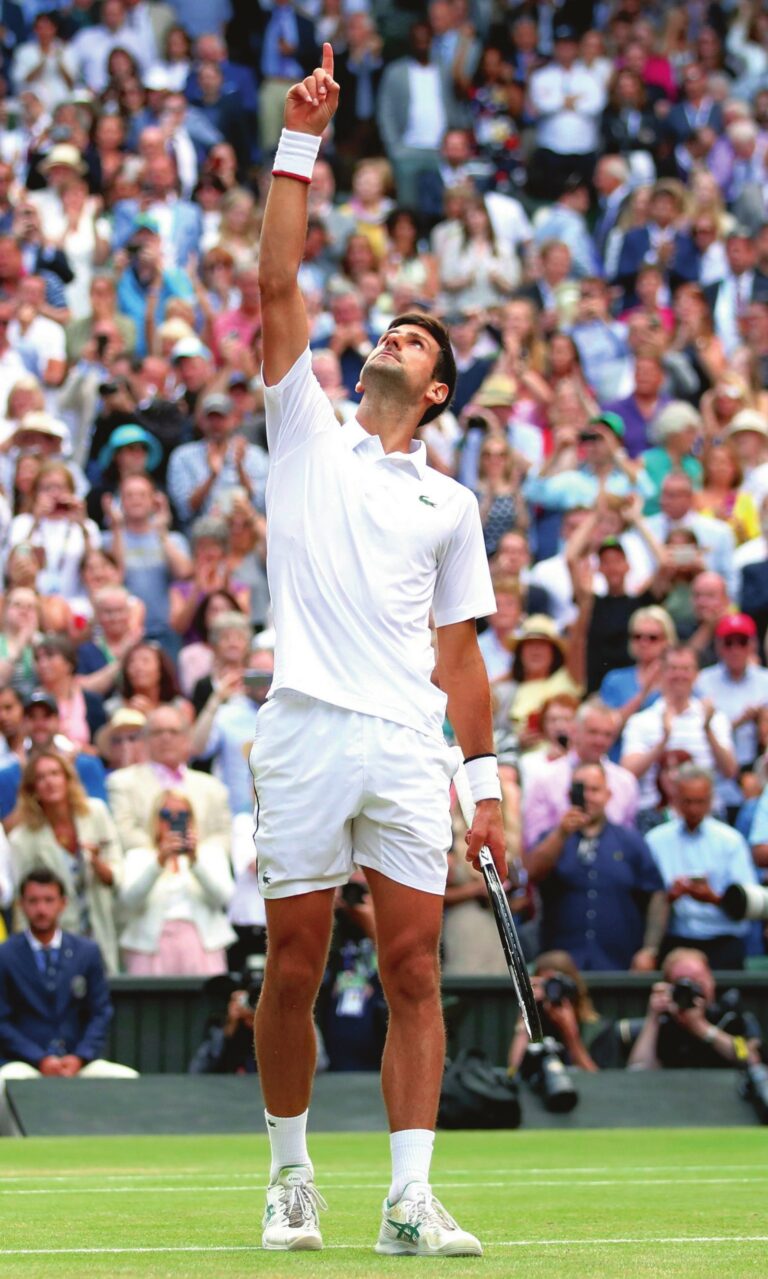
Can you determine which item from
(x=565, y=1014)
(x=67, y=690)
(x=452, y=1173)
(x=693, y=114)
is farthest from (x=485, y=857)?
(x=693, y=114)

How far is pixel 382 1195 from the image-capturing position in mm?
7773

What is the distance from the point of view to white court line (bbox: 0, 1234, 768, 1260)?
18.4ft

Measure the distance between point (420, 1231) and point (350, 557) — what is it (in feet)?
5.21

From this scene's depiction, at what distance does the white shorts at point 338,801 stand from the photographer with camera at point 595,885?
733 cm

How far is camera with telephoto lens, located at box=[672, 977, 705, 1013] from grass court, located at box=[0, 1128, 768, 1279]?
88 centimetres

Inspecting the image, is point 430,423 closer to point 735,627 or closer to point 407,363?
point 407,363

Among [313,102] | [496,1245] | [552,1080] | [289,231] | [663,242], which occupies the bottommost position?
[552,1080]

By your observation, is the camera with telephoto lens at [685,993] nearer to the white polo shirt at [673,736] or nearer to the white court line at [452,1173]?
the white polo shirt at [673,736]

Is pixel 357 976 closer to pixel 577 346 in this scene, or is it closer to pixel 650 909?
pixel 650 909

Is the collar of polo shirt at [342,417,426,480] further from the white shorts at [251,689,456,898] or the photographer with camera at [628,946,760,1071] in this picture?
the photographer with camera at [628,946,760,1071]

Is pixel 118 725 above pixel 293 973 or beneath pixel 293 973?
beneath

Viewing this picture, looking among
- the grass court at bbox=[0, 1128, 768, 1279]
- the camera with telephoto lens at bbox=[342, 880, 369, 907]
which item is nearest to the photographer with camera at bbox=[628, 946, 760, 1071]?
the grass court at bbox=[0, 1128, 768, 1279]

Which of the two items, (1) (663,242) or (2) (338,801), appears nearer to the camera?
(2) (338,801)

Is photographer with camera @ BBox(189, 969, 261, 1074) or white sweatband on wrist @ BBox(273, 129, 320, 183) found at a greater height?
white sweatband on wrist @ BBox(273, 129, 320, 183)
